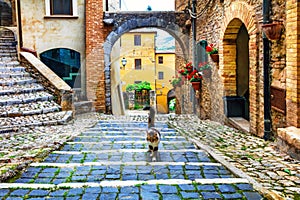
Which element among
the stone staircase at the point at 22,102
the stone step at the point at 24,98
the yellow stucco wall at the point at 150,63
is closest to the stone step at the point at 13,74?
the stone staircase at the point at 22,102

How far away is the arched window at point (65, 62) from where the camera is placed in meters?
13.6

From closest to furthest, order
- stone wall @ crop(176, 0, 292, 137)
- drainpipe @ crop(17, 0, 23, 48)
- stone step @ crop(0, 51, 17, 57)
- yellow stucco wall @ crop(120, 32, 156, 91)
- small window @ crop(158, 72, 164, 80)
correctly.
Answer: stone wall @ crop(176, 0, 292, 137)
stone step @ crop(0, 51, 17, 57)
drainpipe @ crop(17, 0, 23, 48)
yellow stucco wall @ crop(120, 32, 156, 91)
small window @ crop(158, 72, 164, 80)

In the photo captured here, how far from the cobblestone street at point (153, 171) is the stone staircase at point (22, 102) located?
203 cm

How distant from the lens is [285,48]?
5.21 m

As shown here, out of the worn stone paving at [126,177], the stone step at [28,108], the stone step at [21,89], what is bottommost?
the worn stone paving at [126,177]

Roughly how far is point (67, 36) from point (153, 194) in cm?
1112

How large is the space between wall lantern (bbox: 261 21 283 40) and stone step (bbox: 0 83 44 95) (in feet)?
22.2

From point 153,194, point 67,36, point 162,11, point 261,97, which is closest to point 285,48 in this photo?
point 261,97

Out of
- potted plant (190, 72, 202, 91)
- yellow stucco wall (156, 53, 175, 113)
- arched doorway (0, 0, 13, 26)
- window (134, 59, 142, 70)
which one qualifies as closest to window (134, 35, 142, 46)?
window (134, 59, 142, 70)

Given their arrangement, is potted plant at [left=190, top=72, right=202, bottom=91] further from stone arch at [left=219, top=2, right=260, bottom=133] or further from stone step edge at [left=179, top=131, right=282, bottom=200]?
stone step edge at [left=179, top=131, right=282, bottom=200]

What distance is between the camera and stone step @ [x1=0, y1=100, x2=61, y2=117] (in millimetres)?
8219

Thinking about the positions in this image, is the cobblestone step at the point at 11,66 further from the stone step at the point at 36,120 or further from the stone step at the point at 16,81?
the stone step at the point at 36,120

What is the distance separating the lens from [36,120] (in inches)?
315

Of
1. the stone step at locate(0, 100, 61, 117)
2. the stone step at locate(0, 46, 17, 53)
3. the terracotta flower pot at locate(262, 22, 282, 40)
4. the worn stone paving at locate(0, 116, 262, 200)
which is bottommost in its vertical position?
the worn stone paving at locate(0, 116, 262, 200)
